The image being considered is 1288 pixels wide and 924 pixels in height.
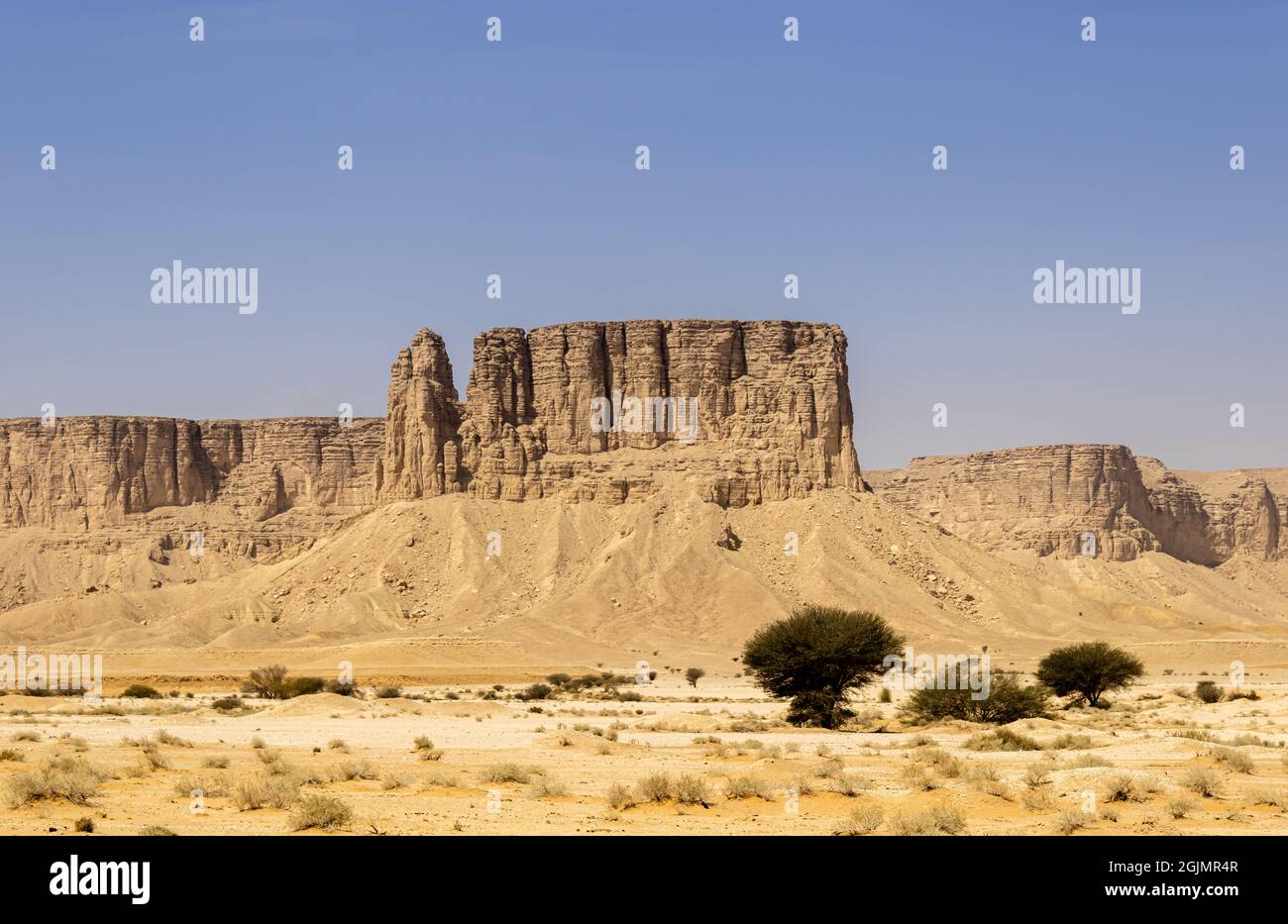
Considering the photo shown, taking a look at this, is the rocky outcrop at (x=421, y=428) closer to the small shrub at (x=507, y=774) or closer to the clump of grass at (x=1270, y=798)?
the small shrub at (x=507, y=774)

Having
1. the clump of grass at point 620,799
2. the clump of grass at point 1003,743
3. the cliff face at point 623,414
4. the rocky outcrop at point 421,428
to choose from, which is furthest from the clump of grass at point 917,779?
the rocky outcrop at point 421,428

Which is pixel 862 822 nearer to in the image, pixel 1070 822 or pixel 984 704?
pixel 1070 822

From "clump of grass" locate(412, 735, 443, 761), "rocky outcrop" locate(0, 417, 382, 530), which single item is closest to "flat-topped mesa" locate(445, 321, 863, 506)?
"rocky outcrop" locate(0, 417, 382, 530)

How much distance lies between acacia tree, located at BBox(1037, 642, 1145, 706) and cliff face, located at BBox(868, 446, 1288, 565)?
106860mm

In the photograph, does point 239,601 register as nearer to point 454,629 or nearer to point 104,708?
point 454,629

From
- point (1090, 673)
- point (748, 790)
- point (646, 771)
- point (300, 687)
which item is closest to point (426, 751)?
point (646, 771)

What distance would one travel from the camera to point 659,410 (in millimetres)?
115562

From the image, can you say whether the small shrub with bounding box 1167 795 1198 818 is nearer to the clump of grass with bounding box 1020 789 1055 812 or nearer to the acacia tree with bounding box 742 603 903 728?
the clump of grass with bounding box 1020 789 1055 812

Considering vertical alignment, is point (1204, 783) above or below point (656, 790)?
below

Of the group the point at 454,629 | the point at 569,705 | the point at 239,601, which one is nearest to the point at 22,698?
the point at 569,705

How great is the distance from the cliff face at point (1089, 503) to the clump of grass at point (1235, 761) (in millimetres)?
133666

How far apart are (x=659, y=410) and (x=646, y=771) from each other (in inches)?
3471
